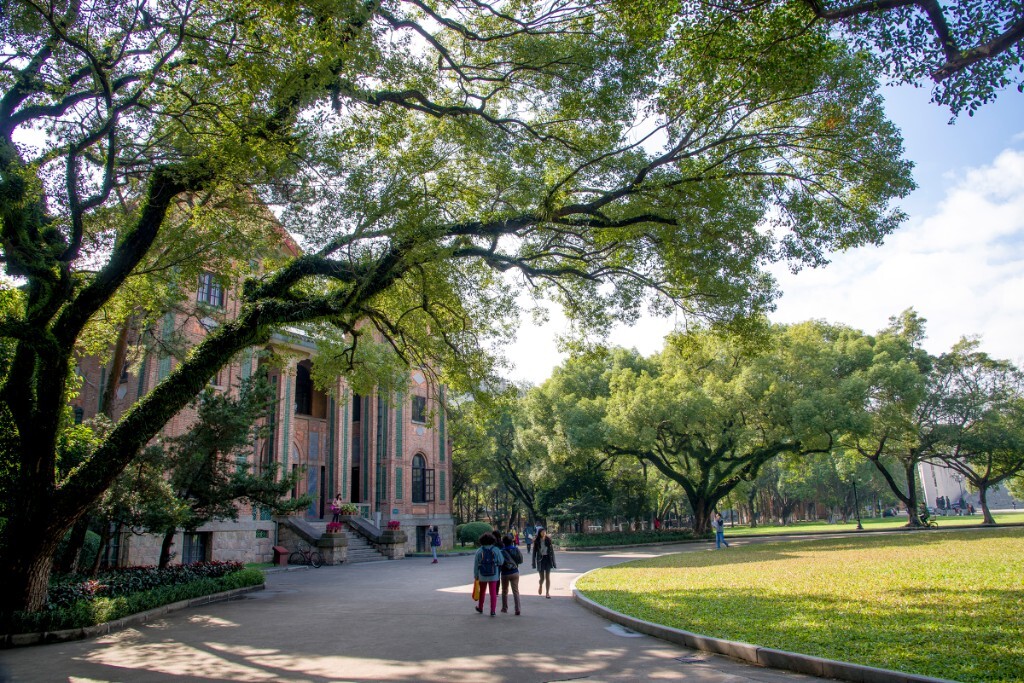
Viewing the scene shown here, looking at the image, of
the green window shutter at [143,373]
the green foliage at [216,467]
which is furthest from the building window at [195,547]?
the green foliage at [216,467]

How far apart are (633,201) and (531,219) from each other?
182cm

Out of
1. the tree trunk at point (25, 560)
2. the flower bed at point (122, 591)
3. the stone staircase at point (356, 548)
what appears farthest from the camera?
the stone staircase at point (356, 548)

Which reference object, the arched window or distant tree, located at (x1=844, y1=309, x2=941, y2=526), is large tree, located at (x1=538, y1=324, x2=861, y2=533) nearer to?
distant tree, located at (x1=844, y1=309, x2=941, y2=526)

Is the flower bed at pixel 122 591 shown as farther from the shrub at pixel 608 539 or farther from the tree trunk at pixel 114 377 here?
the shrub at pixel 608 539

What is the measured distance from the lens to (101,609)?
10.4 m

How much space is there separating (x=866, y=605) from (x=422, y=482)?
2844 cm


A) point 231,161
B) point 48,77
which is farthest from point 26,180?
point 231,161

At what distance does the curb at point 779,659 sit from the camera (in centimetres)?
568

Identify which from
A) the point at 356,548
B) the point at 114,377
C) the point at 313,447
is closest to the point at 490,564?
the point at 114,377

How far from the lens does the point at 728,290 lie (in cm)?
1284

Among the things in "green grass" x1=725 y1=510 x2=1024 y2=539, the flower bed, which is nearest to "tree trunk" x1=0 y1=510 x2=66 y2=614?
the flower bed

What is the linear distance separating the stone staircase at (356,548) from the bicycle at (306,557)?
889 mm

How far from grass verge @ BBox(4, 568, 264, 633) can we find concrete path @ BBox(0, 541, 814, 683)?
433 millimetres

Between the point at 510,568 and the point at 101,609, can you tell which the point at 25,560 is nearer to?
the point at 101,609
